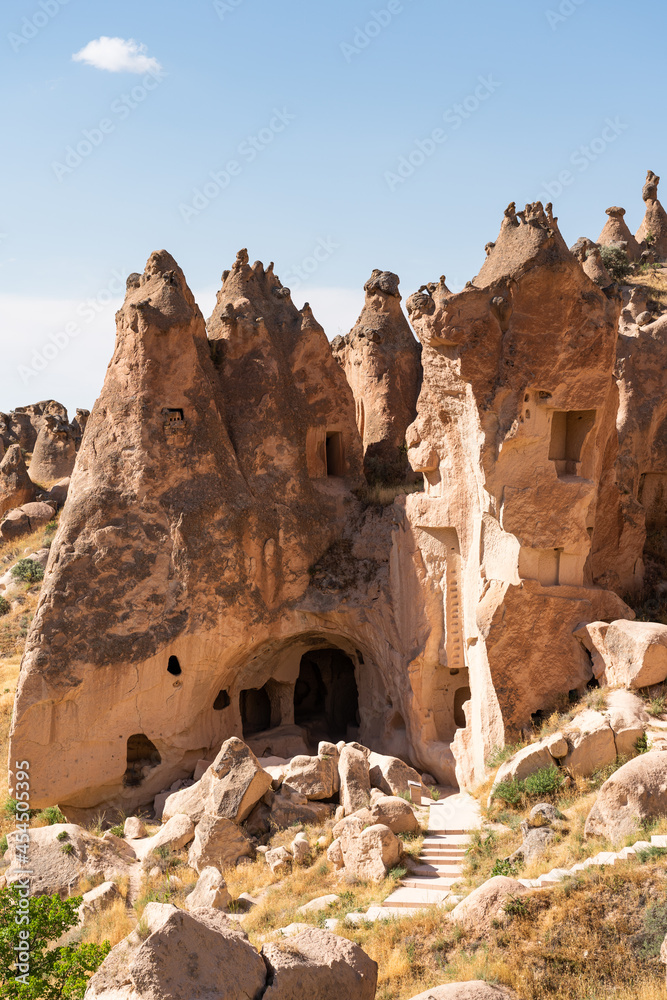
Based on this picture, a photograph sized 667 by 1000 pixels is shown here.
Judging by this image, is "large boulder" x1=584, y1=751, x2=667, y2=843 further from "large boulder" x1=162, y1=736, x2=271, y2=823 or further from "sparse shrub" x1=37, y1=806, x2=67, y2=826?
"sparse shrub" x1=37, y1=806, x2=67, y2=826

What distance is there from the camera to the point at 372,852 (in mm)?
11781

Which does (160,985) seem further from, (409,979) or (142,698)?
(142,698)

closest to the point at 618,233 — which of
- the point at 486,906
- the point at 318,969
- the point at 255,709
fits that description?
the point at 255,709

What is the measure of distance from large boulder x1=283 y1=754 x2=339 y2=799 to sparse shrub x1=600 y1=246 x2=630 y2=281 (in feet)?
82.3

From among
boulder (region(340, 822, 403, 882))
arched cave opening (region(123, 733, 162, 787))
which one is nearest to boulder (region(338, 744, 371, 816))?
boulder (region(340, 822, 403, 882))

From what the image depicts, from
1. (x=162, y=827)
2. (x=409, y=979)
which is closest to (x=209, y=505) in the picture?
(x=162, y=827)

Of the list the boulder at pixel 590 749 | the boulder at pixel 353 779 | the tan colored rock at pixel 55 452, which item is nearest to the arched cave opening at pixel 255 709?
the boulder at pixel 353 779

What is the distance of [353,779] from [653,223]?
31164mm

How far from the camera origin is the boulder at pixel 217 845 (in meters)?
12.9

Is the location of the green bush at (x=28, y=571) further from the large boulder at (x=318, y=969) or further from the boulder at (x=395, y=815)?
the large boulder at (x=318, y=969)

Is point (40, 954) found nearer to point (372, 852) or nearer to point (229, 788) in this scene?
point (372, 852)

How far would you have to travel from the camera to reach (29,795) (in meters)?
15.2

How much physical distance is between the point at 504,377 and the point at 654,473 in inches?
277

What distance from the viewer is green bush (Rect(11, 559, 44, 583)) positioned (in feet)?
86.0
